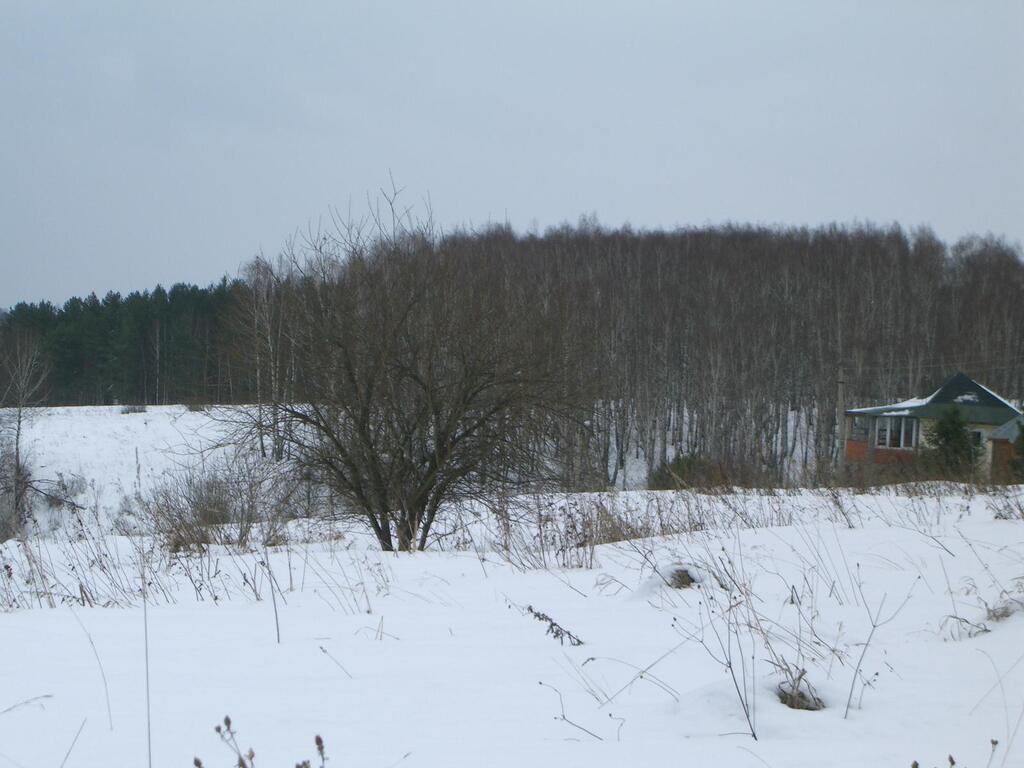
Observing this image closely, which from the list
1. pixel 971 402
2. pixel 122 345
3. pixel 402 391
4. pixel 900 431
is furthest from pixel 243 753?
pixel 122 345

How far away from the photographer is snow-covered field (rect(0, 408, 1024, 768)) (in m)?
2.58

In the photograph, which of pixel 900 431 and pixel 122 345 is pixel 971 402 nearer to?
pixel 900 431

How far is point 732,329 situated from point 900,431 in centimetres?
977

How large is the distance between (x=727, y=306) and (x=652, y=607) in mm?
44374

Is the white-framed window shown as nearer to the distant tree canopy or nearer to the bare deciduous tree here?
the bare deciduous tree

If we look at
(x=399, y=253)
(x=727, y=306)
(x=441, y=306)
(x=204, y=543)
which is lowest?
(x=204, y=543)

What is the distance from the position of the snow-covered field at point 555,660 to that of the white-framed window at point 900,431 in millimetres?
38423

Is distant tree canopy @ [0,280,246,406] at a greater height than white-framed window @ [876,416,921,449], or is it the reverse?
distant tree canopy @ [0,280,246,406]

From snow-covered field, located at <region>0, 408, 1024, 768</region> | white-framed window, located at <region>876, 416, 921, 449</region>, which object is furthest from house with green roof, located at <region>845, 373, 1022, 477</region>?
snow-covered field, located at <region>0, 408, 1024, 768</region>

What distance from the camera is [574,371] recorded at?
14.5 meters

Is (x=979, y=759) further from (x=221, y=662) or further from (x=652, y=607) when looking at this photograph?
(x=221, y=662)

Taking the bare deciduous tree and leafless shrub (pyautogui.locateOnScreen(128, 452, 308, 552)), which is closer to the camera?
leafless shrub (pyautogui.locateOnScreen(128, 452, 308, 552))

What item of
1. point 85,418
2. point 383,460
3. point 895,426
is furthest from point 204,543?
point 895,426

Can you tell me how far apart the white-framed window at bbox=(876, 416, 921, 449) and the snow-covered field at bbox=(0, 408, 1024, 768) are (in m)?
38.4
